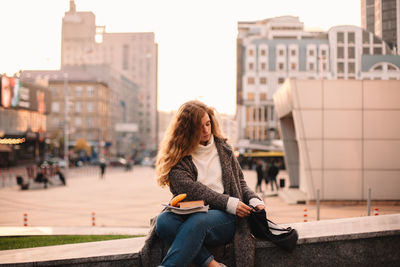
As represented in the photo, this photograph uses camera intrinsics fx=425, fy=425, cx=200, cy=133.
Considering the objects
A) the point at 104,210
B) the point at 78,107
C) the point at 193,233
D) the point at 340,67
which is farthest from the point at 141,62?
the point at 193,233

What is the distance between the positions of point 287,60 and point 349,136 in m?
39.1

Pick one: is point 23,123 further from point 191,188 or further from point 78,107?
point 191,188

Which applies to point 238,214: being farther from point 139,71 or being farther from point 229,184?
point 139,71

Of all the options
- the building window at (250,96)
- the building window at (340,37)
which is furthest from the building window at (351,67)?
the building window at (250,96)

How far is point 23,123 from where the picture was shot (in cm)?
6222

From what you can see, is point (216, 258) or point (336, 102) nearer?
point (216, 258)

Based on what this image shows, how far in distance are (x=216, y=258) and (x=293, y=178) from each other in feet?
86.8

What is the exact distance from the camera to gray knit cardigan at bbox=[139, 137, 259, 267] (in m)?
4.12

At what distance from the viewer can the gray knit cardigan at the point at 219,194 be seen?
13.5 feet

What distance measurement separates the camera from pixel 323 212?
17.4m

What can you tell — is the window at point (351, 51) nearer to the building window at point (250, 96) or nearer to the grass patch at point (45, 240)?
the grass patch at point (45, 240)

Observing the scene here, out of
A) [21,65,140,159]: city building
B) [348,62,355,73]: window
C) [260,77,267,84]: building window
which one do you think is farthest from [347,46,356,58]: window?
[21,65,140,159]: city building

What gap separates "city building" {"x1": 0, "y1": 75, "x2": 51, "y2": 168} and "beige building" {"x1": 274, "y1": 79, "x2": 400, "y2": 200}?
4008cm

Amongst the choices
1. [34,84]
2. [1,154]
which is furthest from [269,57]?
[1,154]
